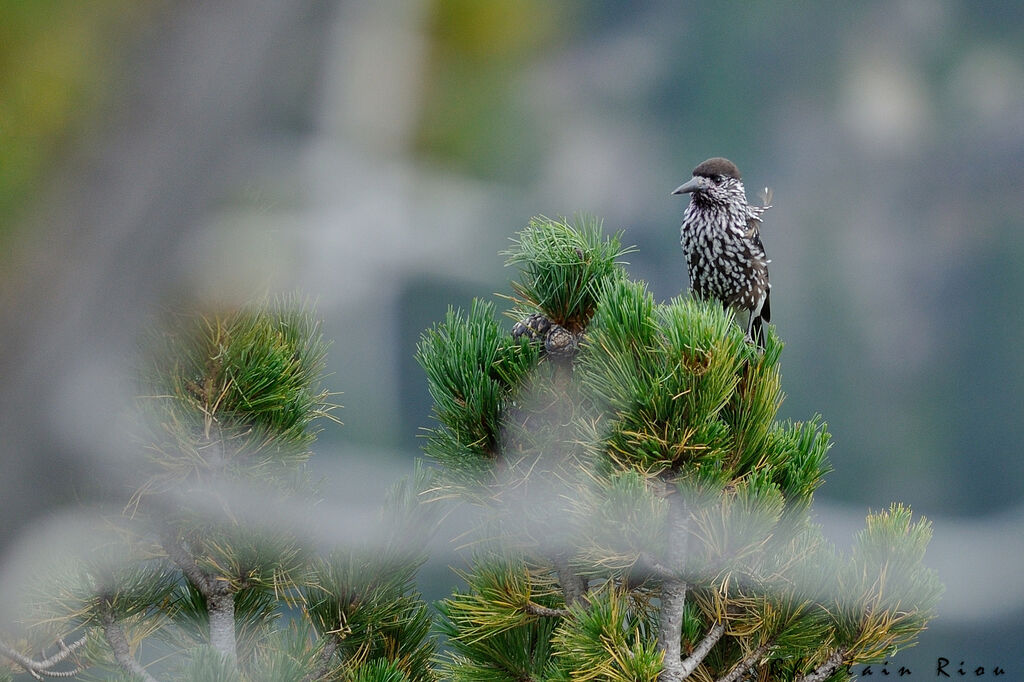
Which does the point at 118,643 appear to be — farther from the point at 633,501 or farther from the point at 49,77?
the point at 49,77

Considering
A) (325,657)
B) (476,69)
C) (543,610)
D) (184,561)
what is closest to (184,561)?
(184,561)

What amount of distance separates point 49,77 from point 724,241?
87 cm

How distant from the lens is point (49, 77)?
0.11 m

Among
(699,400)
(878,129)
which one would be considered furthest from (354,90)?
(878,129)

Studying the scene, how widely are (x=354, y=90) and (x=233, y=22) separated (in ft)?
0.27

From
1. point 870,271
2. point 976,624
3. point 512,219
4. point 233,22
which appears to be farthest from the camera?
point 870,271

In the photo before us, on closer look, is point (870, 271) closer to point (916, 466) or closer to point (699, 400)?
point (916, 466)

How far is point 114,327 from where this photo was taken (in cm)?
10

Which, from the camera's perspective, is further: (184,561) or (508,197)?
(508,197)

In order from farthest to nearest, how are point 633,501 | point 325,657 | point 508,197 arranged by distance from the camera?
point 508,197, point 325,657, point 633,501

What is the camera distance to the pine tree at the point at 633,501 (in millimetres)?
560

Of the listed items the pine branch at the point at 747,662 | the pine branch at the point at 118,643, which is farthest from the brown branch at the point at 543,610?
the pine branch at the point at 118,643

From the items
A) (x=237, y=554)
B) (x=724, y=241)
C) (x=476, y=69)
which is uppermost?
(x=724, y=241)

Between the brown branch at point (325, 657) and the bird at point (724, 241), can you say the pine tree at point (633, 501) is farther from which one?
the bird at point (724, 241)
